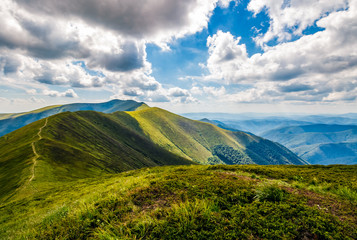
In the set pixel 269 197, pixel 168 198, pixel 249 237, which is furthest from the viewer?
pixel 168 198

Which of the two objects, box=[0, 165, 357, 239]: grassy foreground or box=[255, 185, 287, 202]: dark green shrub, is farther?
box=[255, 185, 287, 202]: dark green shrub

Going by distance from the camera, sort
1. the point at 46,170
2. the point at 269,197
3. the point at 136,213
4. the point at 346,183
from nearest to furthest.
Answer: the point at 136,213
the point at 269,197
the point at 346,183
the point at 46,170

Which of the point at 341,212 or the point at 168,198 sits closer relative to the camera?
the point at 341,212

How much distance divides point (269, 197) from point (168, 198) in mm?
4920

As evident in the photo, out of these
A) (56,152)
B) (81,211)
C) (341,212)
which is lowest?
(56,152)

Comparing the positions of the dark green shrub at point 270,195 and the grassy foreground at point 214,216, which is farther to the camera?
the dark green shrub at point 270,195

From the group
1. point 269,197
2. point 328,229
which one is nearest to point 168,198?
point 269,197

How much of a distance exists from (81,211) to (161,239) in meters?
4.84

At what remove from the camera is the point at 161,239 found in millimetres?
5043

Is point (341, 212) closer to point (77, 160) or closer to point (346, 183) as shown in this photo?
point (346, 183)

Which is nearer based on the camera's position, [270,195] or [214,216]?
[214,216]

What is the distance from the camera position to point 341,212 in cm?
592

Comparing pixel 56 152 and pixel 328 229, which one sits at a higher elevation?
pixel 328 229

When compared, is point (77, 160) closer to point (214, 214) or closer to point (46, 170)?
point (46, 170)
